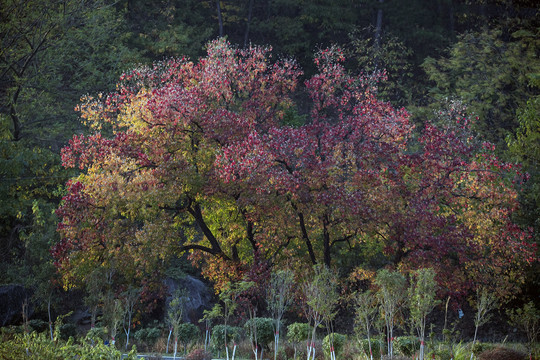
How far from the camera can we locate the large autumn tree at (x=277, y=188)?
14078 mm

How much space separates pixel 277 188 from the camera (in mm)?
13875

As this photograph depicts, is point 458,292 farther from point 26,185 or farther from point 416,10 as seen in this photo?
point 416,10

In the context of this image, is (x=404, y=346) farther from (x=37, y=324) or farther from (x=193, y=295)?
(x=37, y=324)

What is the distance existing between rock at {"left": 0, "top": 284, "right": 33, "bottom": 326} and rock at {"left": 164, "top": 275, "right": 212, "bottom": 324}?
14.6 ft

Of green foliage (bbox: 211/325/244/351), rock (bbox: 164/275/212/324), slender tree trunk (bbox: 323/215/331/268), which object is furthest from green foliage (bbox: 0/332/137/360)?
rock (bbox: 164/275/212/324)

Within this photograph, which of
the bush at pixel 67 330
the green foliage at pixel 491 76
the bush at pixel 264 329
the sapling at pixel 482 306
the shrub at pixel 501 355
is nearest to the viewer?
the shrub at pixel 501 355

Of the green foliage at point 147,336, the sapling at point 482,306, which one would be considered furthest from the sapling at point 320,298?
the green foliage at point 147,336

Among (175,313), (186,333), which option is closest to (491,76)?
(186,333)

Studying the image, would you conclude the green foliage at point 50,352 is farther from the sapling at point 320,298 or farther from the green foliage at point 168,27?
the green foliage at point 168,27

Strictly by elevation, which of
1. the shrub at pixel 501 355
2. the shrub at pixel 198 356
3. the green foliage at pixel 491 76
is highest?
the green foliage at pixel 491 76

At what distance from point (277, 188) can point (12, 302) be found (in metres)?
9.41

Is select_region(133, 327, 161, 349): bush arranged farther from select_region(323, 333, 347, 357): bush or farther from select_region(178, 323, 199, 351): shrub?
select_region(323, 333, 347, 357): bush

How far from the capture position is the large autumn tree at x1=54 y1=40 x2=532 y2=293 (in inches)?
554

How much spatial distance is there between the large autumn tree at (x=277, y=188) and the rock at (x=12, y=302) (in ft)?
10.1
